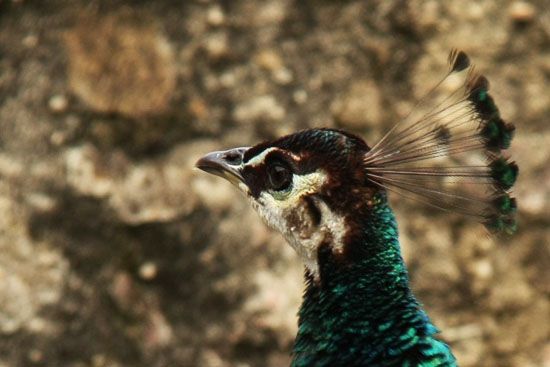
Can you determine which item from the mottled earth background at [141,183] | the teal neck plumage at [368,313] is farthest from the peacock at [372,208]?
the mottled earth background at [141,183]

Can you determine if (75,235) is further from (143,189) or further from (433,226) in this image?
(433,226)

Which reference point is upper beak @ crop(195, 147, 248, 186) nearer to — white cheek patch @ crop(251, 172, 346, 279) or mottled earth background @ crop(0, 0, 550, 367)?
white cheek patch @ crop(251, 172, 346, 279)

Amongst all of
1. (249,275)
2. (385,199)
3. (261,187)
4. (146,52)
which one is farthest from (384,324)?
(146,52)

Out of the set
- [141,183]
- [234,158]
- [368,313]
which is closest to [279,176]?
[234,158]

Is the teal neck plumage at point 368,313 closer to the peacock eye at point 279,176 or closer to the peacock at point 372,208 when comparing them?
the peacock at point 372,208

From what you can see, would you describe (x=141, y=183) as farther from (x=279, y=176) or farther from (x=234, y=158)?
(x=279, y=176)
